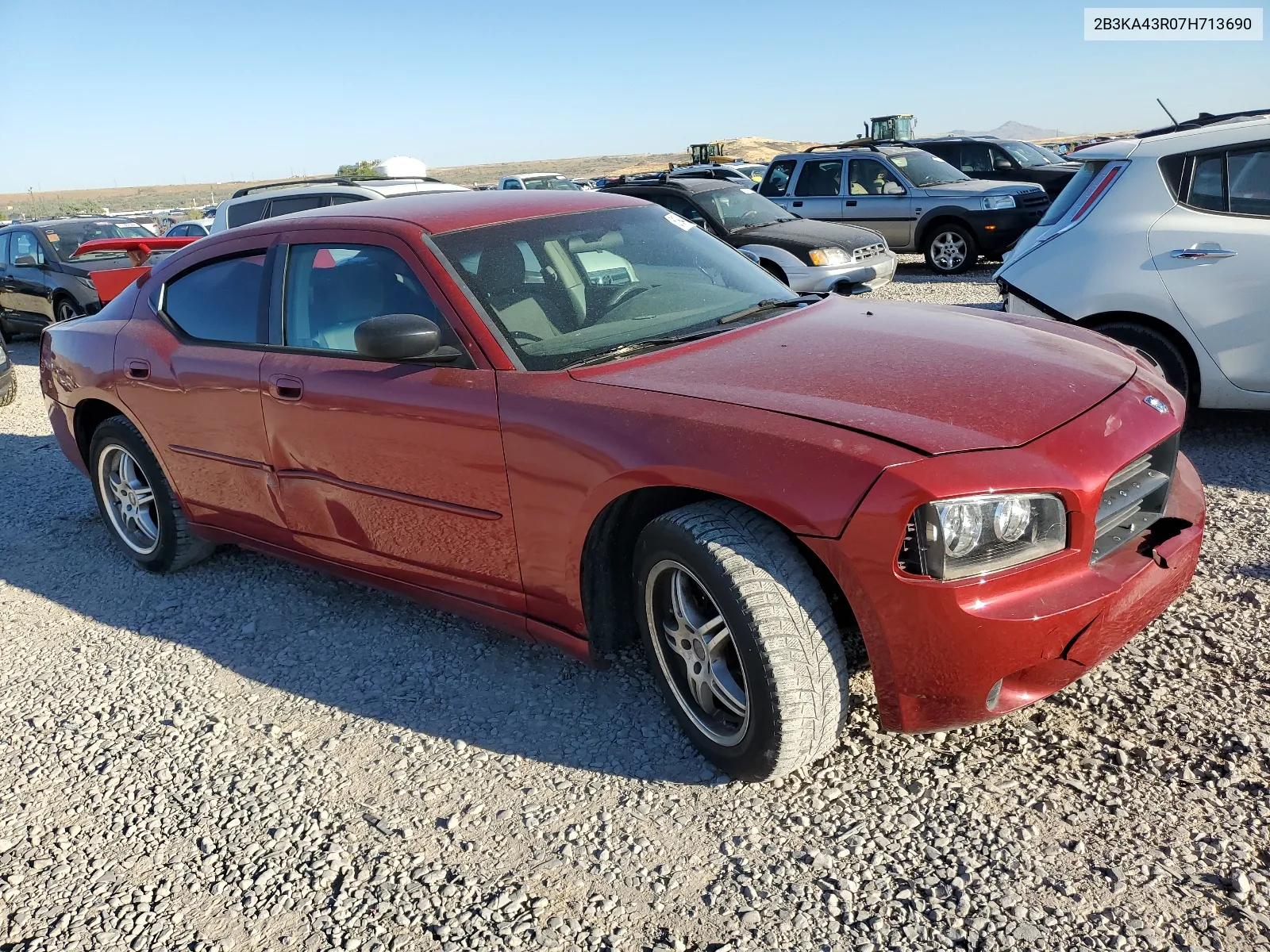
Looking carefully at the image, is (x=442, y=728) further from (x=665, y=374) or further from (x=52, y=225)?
(x=52, y=225)

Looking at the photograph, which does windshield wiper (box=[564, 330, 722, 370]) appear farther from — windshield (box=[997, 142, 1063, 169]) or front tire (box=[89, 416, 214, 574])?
windshield (box=[997, 142, 1063, 169])

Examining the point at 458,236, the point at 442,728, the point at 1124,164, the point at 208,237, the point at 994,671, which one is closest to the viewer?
the point at 994,671

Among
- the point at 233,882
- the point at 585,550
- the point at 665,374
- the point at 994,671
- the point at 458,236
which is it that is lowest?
the point at 233,882

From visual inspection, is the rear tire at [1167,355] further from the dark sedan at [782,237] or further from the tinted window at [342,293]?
the dark sedan at [782,237]

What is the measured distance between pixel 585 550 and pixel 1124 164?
4.19m

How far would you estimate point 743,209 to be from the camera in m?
11.8

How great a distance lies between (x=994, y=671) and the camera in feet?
8.10

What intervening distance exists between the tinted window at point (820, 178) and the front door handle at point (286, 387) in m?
12.2

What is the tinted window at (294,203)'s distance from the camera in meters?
10.5

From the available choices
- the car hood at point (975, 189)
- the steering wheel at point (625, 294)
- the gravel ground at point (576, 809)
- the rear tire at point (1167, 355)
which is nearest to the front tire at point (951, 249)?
the car hood at point (975, 189)

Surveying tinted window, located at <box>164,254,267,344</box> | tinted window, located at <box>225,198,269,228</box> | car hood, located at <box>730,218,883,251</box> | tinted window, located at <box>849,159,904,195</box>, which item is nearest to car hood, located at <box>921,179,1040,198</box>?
tinted window, located at <box>849,159,904,195</box>

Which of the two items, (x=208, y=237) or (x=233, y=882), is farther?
(x=208, y=237)

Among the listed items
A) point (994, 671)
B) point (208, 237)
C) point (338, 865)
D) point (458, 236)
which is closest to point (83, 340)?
point (208, 237)

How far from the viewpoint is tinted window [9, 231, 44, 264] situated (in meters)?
12.7
